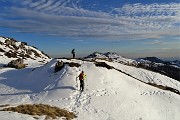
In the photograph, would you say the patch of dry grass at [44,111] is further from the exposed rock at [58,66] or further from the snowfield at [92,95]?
the exposed rock at [58,66]

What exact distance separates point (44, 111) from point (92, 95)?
9.88 meters

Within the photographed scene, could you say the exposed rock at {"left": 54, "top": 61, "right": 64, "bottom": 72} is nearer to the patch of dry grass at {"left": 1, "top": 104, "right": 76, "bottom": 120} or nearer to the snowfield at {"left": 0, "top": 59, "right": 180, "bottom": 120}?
the snowfield at {"left": 0, "top": 59, "right": 180, "bottom": 120}

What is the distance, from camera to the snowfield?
107ft

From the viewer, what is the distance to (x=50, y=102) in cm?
3322

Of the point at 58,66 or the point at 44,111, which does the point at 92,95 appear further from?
the point at 58,66

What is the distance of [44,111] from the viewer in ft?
92.3

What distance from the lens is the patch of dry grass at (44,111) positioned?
27.3 m

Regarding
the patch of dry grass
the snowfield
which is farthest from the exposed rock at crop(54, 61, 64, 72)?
the patch of dry grass

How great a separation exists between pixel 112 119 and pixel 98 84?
1065 cm

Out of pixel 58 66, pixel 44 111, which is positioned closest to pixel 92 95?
pixel 44 111

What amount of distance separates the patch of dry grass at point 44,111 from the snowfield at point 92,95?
1181 mm

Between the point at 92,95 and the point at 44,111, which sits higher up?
the point at 92,95

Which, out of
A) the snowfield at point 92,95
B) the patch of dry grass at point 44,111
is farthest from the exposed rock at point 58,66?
the patch of dry grass at point 44,111

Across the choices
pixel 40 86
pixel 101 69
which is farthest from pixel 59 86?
pixel 101 69
